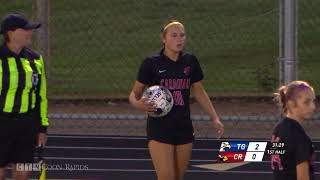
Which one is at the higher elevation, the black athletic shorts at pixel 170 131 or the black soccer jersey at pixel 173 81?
the black soccer jersey at pixel 173 81

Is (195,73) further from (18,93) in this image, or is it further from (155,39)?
(155,39)

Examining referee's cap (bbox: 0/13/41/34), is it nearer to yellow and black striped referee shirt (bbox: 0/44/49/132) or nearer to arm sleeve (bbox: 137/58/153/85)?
yellow and black striped referee shirt (bbox: 0/44/49/132)

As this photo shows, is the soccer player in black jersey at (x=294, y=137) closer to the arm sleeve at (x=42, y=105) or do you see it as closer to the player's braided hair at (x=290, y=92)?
the player's braided hair at (x=290, y=92)

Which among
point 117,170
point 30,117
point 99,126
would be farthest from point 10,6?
point 30,117

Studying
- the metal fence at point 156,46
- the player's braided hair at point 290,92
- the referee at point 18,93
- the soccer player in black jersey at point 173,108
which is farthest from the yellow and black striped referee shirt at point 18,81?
the metal fence at point 156,46

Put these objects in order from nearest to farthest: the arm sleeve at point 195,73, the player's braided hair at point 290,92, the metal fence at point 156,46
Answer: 1. the player's braided hair at point 290,92
2. the arm sleeve at point 195,73
3. the metal fence at point 156,46

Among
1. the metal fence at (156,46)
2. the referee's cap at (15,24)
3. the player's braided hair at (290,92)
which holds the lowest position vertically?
the metal fence at (156,46)

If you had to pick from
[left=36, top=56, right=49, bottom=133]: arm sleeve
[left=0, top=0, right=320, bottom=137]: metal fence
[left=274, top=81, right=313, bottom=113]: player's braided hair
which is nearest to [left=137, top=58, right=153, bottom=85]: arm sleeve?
[left=36, top=56, right=49, bottom=133]: arm sleeve

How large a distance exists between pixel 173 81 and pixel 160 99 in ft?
0.99

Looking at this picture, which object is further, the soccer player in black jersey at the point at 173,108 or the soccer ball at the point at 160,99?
the soccer player in black jersey at the point at 173,108

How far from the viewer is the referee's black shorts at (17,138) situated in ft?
24.2
